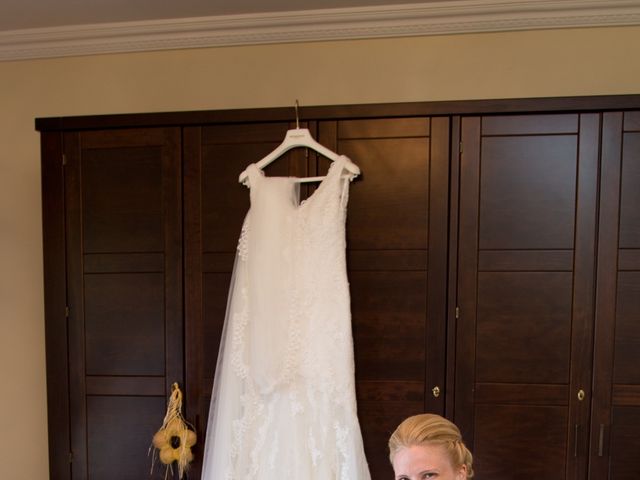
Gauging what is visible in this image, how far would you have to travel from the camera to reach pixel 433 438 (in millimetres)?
802

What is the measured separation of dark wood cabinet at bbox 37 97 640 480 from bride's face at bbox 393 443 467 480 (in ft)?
1.62

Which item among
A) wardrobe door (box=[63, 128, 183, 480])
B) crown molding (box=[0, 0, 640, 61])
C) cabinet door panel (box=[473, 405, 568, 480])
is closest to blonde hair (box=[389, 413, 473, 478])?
cabinet door panel (box=[473, 405, 568, 480])

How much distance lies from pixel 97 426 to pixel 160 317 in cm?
45

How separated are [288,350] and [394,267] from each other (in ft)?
1.44

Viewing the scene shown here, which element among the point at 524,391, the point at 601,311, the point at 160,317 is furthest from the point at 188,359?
the point at 601,311

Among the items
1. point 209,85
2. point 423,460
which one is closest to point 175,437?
point 423,460

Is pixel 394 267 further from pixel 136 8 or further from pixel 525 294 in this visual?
pixel 136 8

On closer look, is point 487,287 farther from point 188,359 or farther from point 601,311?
point 188,359

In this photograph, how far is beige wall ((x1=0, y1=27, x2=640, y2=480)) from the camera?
1.57m

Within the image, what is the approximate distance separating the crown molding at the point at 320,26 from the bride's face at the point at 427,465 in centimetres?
152

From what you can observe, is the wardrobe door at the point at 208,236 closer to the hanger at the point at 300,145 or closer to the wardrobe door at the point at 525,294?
the hanger at the point at 300,145

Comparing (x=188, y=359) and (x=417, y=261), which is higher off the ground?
(x=417, y=261)

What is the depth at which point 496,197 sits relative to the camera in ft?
4.11

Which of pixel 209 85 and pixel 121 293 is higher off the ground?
pixel 209 85
